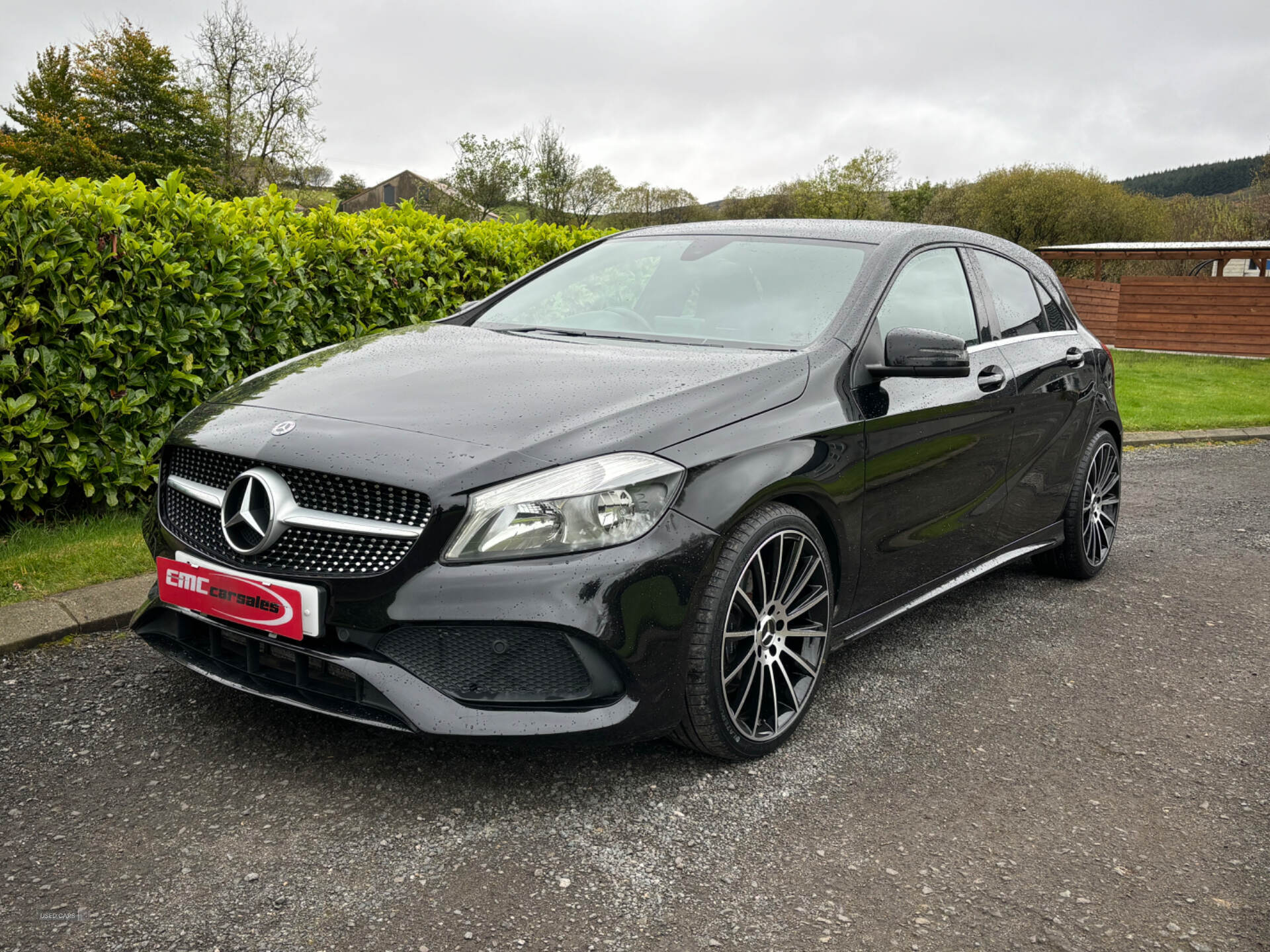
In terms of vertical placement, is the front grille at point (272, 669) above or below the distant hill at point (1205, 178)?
below

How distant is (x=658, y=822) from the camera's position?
2.94 metres

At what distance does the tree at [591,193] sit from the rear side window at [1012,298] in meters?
45.0

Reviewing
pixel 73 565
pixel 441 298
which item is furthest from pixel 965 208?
pixel 73 565

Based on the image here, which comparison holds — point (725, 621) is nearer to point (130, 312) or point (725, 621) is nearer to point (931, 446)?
point (931, 446)

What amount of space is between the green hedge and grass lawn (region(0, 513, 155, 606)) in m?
0.14

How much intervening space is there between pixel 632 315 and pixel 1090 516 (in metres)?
2.64

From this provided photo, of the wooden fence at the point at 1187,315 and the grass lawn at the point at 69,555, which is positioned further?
the wooden fence at the point at 1187,315

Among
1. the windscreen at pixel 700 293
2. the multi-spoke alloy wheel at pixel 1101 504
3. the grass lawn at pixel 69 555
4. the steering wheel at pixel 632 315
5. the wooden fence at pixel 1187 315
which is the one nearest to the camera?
the windscreen at pixel 700 293

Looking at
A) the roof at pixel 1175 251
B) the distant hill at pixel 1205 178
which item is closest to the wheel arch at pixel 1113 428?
the roof at pixel 1175 251

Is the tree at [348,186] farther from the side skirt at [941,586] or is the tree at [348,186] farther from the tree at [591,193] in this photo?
the side skirt at [941,586]

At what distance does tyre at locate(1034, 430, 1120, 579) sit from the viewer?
5.24m

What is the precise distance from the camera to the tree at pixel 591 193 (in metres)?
50.6

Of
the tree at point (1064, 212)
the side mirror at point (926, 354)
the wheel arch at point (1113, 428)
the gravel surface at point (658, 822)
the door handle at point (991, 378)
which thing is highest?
the tree at point (1064, 212)

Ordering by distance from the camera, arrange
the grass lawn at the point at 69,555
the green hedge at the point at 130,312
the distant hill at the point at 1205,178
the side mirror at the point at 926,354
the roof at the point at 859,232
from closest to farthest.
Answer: the side mirror at the point at 926,354 → the roof at the point at 859,232 → the grass lawn at the point at 69,555 → the green hedge at the point at 130,312 → the distant hill at the point at 1205,178
